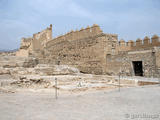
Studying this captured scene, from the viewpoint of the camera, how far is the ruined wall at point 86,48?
574 inches

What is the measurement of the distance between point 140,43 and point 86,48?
5165 mm

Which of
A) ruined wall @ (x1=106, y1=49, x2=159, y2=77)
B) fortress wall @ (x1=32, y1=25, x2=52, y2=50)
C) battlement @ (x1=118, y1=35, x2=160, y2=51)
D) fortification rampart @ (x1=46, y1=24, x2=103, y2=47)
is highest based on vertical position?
fortress wall @ (x1=32, y1=25, x2=52, y2=50)

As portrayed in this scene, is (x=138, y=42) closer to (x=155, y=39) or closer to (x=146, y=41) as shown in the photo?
(x=146, y=41)

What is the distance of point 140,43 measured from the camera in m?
15.4

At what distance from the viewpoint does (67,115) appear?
356cm

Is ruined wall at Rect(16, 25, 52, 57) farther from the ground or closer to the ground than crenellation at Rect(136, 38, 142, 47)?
farther from the ground

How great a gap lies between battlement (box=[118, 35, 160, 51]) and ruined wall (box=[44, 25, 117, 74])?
1148 millimetres

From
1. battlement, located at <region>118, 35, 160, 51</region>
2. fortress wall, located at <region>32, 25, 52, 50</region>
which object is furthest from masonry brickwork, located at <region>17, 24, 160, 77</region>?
fortress wall, located at <region>32, 25, 52, 50</region>

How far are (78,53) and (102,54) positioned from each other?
144 inches

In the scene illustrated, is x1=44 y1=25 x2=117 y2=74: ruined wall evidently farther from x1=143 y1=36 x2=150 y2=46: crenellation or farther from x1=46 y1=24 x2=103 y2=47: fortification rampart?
x1=143 y1=36 x2=150 y2=46: crenellation

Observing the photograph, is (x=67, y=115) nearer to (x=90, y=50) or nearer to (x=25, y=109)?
(x=25, y=109)

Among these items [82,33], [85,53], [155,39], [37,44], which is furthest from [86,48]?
[37,44]

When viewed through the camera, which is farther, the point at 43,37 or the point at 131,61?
the point at 43,37

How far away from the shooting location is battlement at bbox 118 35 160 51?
47.1ft
